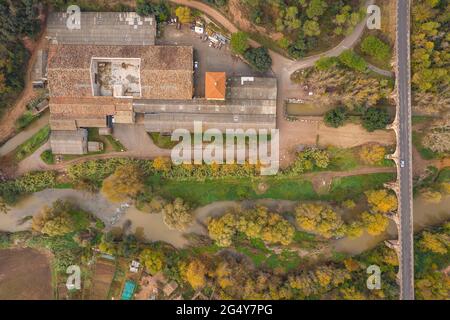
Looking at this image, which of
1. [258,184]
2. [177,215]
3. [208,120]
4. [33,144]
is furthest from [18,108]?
[258,184]

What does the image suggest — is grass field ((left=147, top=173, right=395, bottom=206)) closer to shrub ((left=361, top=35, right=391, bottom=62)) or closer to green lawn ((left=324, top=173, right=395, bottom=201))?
green lawn ((left=324, top=173, right=395, bottom=201))

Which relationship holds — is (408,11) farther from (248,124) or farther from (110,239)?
(110,239)

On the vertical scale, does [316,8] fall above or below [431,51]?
above

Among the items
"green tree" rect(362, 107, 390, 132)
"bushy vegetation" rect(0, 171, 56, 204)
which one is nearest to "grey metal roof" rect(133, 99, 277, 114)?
"green tree" rect(362, 107, 390, 132)

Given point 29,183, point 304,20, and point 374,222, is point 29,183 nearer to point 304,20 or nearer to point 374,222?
point 304,20

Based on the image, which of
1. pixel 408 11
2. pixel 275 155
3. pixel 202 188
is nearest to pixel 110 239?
pixel 202 188

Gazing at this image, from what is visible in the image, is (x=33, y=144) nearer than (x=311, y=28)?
No

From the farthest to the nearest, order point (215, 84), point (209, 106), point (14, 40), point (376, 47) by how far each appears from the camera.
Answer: point (209, 106)
point (14, 40)
point (376, 47)
point (215, 84)
